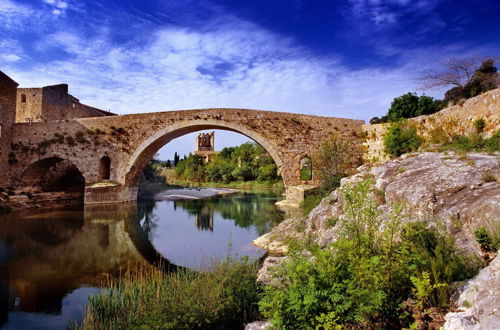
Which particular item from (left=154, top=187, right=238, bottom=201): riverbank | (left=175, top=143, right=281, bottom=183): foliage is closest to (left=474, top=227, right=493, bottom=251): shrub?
(left=154, top=187, right=238, bottom=201): riverbank

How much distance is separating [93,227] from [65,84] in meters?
14.5

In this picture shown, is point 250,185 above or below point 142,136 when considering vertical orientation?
below

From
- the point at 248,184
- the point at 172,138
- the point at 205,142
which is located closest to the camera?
the point at 172,138

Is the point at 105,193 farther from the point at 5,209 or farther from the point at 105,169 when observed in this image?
the point at 5,209

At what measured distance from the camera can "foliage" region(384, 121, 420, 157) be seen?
11584 mm

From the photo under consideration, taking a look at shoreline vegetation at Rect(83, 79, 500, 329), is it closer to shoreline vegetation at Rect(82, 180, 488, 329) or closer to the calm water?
shoreline vegetation at Rect(82, 180, 488, 329)

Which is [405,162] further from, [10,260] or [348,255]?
[10,260]

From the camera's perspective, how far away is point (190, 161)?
4462 cm

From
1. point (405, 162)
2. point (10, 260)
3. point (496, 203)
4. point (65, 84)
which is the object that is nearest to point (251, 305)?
point (496, 203)

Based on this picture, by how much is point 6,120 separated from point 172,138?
906cm

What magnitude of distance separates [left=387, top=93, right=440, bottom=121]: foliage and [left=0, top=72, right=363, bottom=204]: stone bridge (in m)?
11.9

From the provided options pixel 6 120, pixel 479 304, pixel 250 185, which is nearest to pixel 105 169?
pixel 6 120

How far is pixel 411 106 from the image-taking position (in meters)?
25.7

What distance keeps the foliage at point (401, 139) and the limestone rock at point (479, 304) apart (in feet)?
31.8
